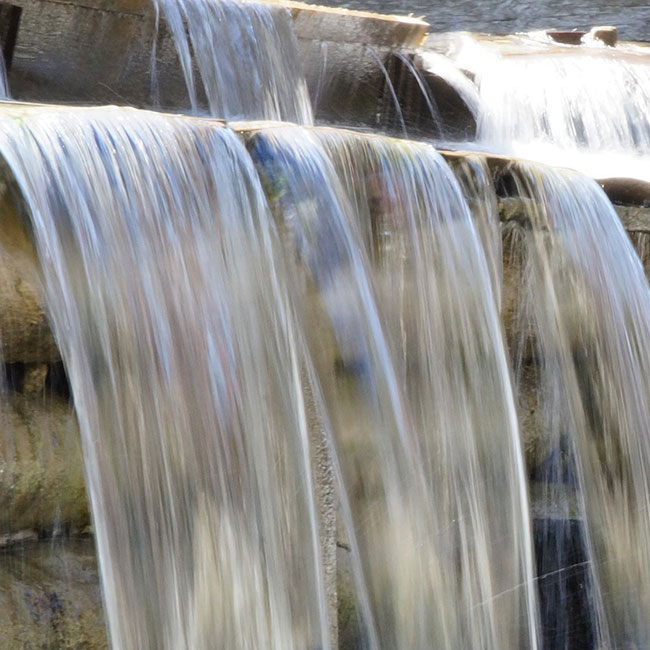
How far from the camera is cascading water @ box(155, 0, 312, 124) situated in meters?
5.75

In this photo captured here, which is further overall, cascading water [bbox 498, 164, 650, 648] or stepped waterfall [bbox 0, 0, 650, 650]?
cascading water [bbox 498, 164, 650, 648]

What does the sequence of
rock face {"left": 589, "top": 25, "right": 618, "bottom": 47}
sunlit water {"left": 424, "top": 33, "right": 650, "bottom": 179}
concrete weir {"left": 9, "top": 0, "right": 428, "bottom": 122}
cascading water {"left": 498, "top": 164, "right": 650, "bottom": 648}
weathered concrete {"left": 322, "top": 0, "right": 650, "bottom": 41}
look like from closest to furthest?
cascading water {"left": 498, "top": 164, "right": 650, "bottom": 648} < concrete weir {"left": 9, "top": 0, "right": 428, "bottom": 122} < sunlit water {"left": 424, "top": 33, "right": 650, "bottom": 179} < rock face {"left": 589, "top": 25, "right": 618, "bottom": 47} < weathered concrete {"left": 322, "top": 0, "right": 650, "bottom": 41}

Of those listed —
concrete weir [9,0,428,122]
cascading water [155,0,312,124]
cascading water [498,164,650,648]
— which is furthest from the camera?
cascading water [155,0,312,124]

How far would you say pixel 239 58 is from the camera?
5891mm

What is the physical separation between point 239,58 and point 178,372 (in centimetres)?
323

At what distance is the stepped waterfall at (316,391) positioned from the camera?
288 centimetres

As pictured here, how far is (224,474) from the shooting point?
302 centimetres

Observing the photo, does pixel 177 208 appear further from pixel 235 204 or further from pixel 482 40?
pixel 482 40

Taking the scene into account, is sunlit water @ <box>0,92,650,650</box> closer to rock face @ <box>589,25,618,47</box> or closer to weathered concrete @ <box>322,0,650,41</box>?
rock face @ <box>589,25,618,47</box>

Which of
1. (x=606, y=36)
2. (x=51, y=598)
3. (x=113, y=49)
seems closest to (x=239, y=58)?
(x=113, y=49)

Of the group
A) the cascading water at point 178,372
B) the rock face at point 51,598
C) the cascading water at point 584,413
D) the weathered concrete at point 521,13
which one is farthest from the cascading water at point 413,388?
the weathered concrete at point 521,13

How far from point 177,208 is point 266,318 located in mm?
368

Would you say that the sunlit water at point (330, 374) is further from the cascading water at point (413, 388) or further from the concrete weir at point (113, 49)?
the concrete weir at point (113, 49)

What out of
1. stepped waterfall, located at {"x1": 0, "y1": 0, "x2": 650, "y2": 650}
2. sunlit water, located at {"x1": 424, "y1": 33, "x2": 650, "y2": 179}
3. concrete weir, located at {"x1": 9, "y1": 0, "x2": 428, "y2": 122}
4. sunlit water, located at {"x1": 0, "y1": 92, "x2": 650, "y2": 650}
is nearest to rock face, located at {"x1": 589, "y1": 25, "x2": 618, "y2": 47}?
sunlit water, located at {"x1": 424, "y1": 33, "x2": 650, "y2": 179}
